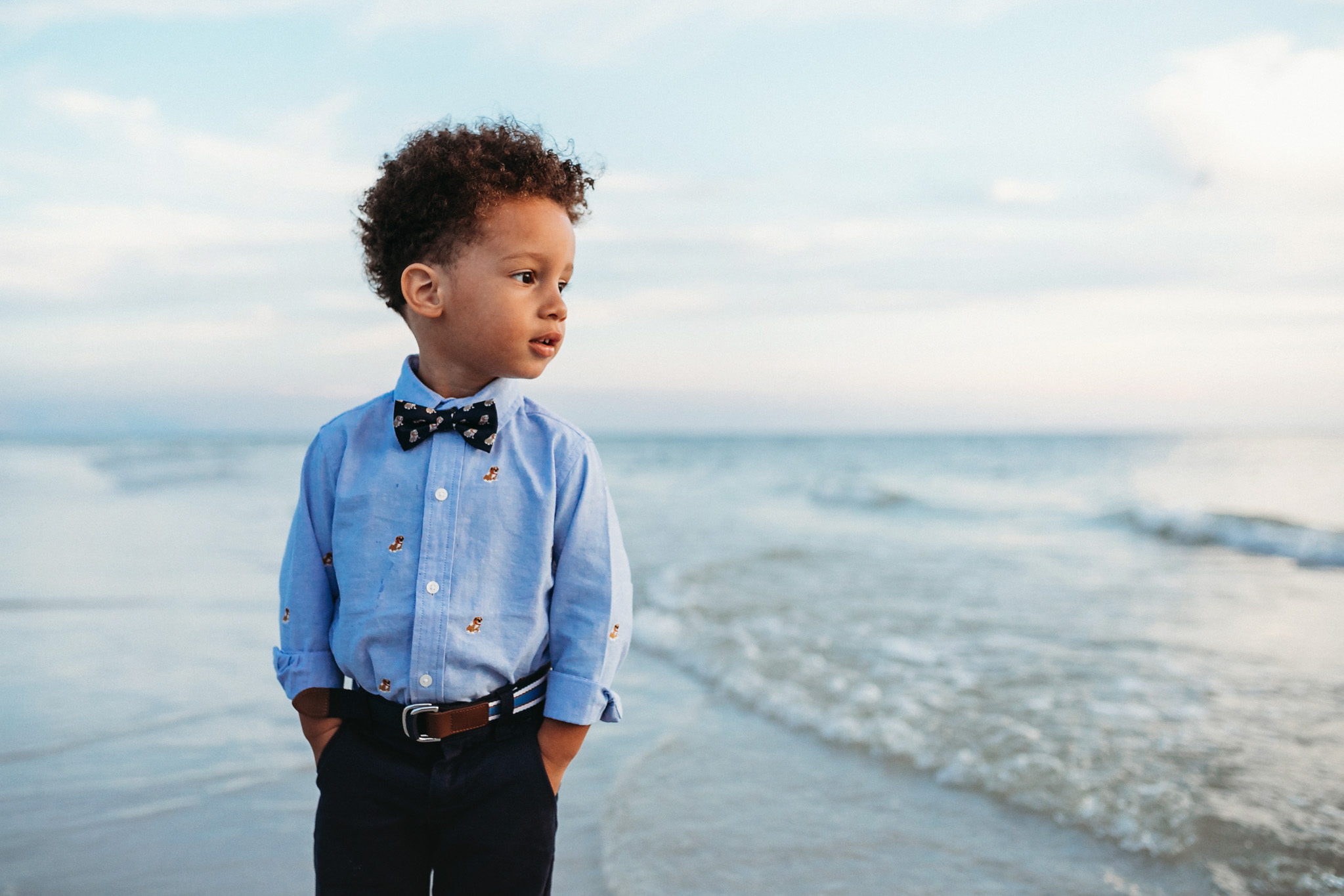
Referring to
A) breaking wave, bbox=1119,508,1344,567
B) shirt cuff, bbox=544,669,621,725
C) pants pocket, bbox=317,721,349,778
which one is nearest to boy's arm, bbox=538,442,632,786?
shirt cuff, bbox=544,669,621,725

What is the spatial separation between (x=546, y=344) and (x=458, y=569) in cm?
43

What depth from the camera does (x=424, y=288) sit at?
5.42ft

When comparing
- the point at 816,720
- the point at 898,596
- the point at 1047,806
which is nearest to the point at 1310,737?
the point at 1047,806

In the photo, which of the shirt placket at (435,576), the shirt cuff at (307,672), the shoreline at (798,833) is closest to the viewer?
the shirt placket at (435,576)

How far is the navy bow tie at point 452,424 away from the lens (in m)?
1.63

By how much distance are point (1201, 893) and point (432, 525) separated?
8.68 ft

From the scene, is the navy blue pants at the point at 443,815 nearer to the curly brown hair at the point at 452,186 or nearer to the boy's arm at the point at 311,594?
the boy's arm at the point at 311,594

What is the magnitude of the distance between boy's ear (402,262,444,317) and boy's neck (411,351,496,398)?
4.1 inches

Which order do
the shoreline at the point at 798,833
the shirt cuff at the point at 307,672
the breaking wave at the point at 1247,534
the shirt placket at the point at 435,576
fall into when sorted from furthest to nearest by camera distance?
1. the breaking wave at the point at 1247,534
2. the shoreline at the point at 798,833
3. the shirt cuff at the point at 307,672
4. the shirt placket at the point at 435,576

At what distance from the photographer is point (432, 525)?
5.19ft

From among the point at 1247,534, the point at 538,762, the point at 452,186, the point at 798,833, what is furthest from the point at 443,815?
the point at 1247,534

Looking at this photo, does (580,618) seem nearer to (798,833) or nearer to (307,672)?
(307,672)

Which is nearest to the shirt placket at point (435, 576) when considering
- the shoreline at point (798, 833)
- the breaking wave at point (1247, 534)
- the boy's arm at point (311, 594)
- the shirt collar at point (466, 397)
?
the shirt collar at point (466, 397)

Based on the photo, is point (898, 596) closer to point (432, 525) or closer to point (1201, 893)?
point (1201, 893)
